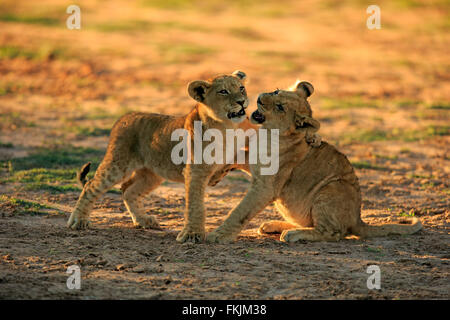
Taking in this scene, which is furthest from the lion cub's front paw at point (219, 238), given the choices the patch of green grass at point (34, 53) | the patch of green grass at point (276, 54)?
the patch of green grass at point (34, 53)

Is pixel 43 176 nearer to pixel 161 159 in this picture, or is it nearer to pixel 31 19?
pixel 161 159

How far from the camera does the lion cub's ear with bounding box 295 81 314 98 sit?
7.16m

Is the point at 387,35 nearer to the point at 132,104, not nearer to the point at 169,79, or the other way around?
the point at 169,79

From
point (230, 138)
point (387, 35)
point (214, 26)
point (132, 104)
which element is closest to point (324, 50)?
point (387, 35)

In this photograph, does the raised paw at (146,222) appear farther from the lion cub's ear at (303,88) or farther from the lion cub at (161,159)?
the lion cub's ear at (303,88)

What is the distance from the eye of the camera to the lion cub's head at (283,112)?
6961 mm

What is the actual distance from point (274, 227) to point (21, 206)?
2931 millimetres

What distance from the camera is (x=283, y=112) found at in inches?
275

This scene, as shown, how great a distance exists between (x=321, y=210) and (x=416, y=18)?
18.4m

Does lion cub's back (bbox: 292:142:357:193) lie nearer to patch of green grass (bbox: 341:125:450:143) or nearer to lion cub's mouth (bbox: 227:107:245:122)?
lion cub's mouth (bbox: 227:107:245:122)

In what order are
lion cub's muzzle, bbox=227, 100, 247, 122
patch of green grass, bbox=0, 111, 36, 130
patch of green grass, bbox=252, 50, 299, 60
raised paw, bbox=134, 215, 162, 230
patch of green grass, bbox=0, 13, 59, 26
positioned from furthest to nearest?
patch of green grass, bbox=0, 13, 59, 26
patch of green grass, bbox=252, 50, 299, 60
patch of green grass, bbox=0, 111, 36, 130
raised paw, bbox=134, 215, 162, 230
lion cub's muzzle, bbox=227, 100, 247, 122


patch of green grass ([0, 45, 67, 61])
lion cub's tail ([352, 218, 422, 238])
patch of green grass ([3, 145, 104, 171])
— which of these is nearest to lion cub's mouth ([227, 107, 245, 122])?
lion cub's tail ([352, 218, 422, 238])

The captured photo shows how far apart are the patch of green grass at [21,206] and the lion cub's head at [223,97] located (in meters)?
2.44

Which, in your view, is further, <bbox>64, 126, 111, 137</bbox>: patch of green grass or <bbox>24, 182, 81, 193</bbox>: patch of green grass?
<bbox>64, 126, 111, 137</bbox>: patch of green grass
